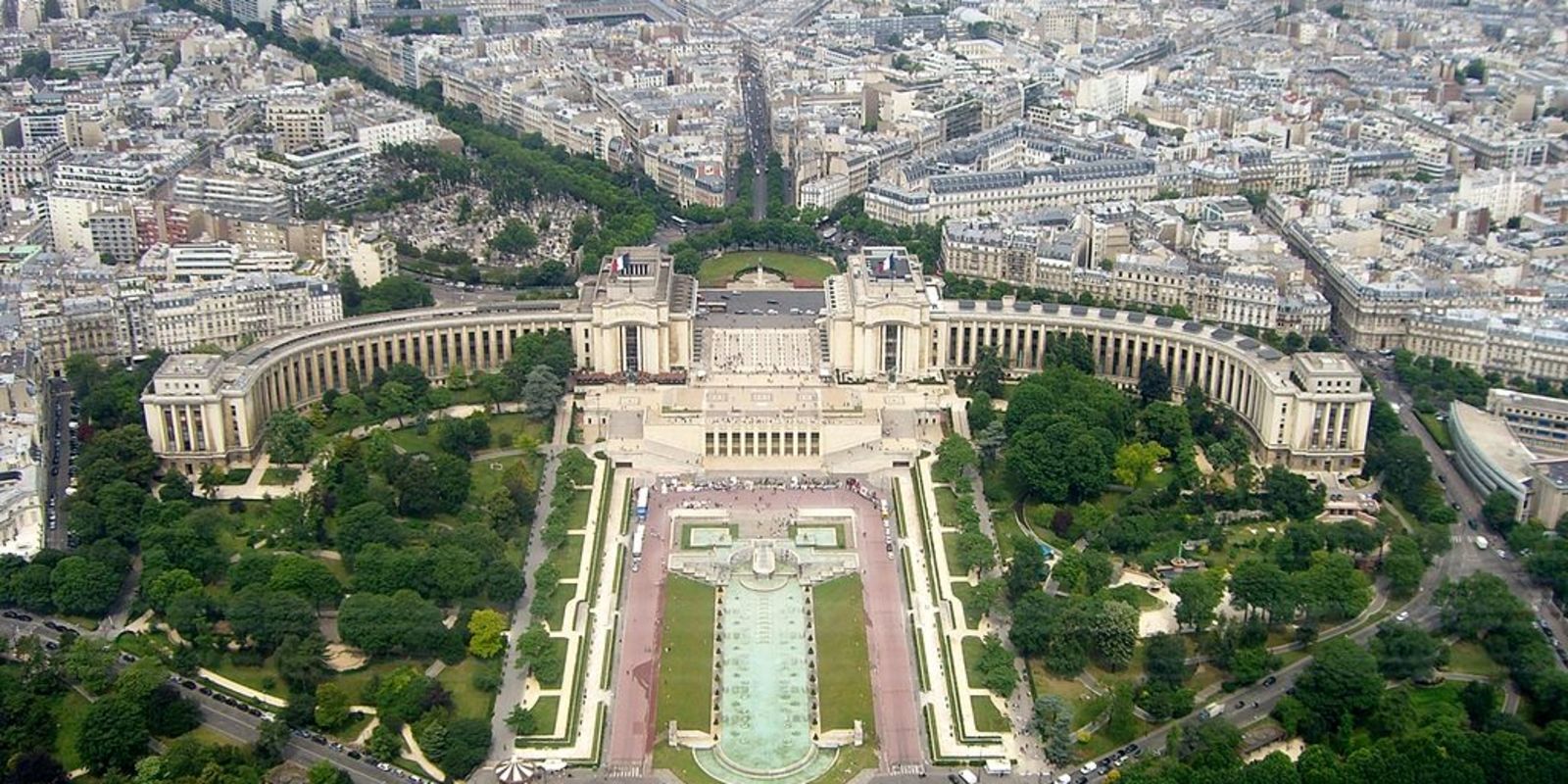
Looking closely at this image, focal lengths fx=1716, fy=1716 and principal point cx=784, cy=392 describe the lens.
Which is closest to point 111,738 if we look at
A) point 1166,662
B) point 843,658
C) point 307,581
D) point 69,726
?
point 69,726

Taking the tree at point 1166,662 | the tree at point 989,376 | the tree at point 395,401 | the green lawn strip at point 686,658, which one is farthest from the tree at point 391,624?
the tree at point 989,376

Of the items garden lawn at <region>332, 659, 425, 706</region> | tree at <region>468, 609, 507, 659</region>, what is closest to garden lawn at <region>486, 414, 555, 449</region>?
tree at <region>468, 609, 507, 659</region>

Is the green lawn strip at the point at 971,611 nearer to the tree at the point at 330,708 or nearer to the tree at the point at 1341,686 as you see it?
the tree at the point at 1341,686

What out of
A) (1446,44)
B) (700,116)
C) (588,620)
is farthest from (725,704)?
(1446,44)

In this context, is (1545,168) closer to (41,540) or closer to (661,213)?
(661,213)

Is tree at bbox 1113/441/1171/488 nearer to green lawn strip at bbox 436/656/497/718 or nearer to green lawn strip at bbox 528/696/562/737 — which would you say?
green lawn strip at bbox 528/696/562/737

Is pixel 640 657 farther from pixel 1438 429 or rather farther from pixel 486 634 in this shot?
pixel 1438 429
